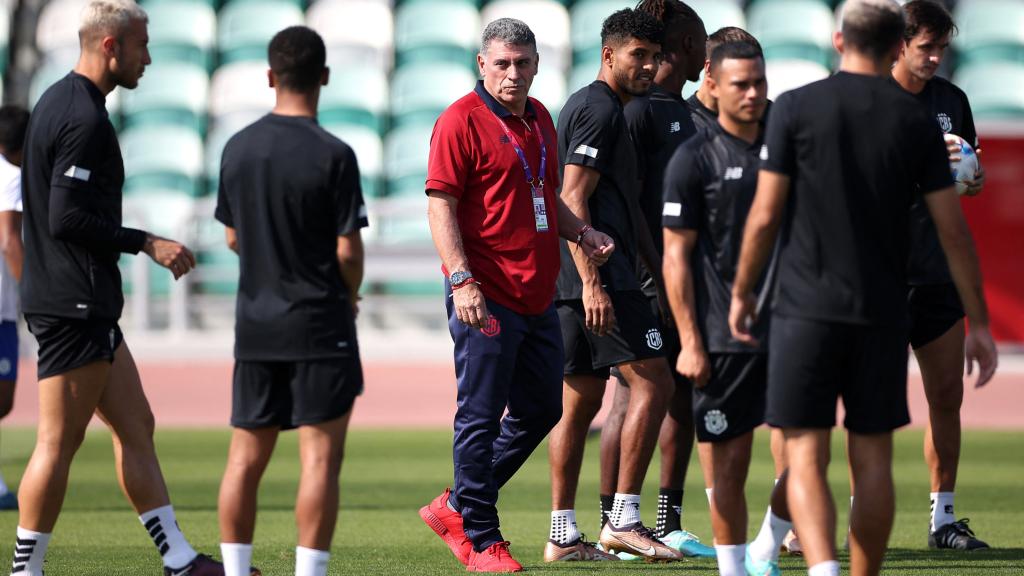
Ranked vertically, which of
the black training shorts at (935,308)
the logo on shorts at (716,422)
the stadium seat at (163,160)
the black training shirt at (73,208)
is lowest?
the logo on shorts at (716,422)

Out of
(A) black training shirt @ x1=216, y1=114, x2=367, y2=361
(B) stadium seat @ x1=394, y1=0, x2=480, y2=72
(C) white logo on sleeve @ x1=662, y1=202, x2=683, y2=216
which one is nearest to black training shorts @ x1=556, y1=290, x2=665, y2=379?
(C) white logo on sleeve @ x1=662, y1=202, x2=683, y2=216

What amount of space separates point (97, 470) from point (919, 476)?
5.99 meters

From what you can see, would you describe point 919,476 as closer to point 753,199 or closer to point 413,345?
point 753,199

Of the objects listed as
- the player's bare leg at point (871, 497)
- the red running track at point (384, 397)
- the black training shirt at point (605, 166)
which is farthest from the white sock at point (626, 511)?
the red running track at point (384, 397)

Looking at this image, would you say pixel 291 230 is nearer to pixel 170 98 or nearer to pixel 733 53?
pixel 733 53

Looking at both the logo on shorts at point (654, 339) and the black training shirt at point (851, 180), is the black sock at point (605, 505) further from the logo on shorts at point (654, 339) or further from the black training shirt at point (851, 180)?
the black training shirt at point (851, 180)

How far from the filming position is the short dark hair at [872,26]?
4980 mm

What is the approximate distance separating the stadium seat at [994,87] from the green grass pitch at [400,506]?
8329mm

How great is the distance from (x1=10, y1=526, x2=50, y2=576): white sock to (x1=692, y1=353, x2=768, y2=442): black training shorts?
8.27ft

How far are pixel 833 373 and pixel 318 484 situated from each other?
1761mm

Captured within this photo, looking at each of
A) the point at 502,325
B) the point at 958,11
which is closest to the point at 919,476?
the point at 502,325

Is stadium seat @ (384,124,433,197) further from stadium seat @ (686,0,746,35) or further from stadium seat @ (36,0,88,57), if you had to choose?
stadium seat @ (36,0,88,57)

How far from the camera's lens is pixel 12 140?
8.54 m

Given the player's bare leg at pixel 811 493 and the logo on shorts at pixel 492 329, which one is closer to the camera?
the player's bare leg at pixel 811 493
